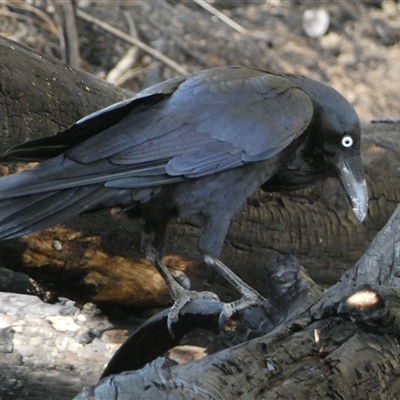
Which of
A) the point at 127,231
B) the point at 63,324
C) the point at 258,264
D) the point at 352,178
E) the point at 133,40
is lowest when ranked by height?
the point at 63,324

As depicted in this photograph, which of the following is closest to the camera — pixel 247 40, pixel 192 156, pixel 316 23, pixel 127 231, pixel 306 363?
pixel 306 363

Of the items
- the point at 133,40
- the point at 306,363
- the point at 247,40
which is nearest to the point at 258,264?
the point at 306,363

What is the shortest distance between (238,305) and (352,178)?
0.56 meters

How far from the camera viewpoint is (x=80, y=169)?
2.43m

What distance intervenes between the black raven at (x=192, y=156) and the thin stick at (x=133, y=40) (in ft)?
11.1

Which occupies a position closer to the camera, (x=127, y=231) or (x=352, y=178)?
(x=352, y=178)

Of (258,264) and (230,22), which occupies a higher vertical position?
(230,22)

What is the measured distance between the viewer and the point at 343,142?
2787 mm

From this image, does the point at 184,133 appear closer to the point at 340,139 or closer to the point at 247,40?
the point at 340,139

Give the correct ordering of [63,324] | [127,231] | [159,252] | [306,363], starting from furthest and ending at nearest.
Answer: [63,324]
[127,231]
[159,252]
[306,363]

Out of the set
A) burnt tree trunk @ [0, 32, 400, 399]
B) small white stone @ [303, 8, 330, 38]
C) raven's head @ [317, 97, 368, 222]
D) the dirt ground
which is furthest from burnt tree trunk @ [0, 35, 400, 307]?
small white stone @ [303, 8, 330, 38]

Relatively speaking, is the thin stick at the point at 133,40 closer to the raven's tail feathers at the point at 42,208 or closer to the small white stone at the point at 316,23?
the small white stone at the point at 316,23

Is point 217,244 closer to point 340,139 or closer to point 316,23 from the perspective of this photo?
point 340,139

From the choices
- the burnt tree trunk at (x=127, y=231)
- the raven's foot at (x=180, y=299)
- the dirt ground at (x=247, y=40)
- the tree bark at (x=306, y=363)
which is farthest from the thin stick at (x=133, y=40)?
the tree bark at (x=306, y=363)
